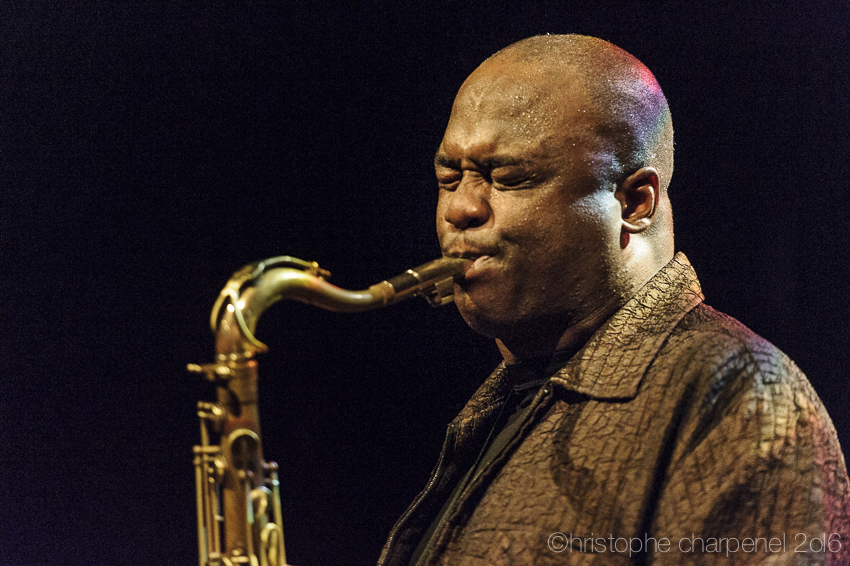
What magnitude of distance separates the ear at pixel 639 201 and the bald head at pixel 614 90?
33 mm

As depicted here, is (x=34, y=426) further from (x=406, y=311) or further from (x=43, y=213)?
(x=406, y=311)

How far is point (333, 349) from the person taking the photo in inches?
143

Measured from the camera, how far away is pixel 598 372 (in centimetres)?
218

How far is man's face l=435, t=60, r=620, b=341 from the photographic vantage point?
2.27 metres

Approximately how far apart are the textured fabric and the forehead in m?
0.50

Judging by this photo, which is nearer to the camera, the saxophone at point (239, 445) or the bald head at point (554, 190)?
the saxophone at point (239, 445)

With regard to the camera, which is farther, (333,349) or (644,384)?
(333,349)

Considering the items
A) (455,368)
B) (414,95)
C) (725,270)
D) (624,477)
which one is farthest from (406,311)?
(624,477)

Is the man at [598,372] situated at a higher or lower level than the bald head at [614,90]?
lower

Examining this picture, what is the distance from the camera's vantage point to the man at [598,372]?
6.14ft

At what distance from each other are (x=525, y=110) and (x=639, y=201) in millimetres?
426

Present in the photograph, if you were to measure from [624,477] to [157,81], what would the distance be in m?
2.55
